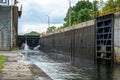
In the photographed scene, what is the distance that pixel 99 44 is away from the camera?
35.2m

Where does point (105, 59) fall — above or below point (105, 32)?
below

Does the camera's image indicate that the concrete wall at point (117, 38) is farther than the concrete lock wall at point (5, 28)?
No

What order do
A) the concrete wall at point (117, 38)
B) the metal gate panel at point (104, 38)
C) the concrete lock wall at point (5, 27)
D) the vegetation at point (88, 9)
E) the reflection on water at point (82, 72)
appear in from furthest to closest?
the vegetation at point (88, 9) < the concrete lock wall at point (5, 27) < the metal gate panel at point (104, 38) < the concrete wall at point (117, 38) < the reflection on water at point (82, 72)

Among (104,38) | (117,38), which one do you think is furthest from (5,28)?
(117,38)

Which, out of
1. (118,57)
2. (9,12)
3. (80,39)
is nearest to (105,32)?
(118,57)

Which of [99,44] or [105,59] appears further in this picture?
[99,44]

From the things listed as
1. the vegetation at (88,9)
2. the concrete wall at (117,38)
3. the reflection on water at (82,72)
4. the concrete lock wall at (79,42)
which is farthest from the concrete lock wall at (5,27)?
the concrete wall at (117,38)

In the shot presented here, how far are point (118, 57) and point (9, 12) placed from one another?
2186cm

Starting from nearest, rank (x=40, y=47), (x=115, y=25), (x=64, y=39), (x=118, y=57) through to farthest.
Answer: (x=118, y=57) → (x=115, y=25) → (x=64, y=39) → (x=40, y=47)

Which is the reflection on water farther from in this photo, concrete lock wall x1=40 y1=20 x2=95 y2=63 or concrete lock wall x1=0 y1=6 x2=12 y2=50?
concrete lock wall x1=0 y1=6 x2=12 y2=50

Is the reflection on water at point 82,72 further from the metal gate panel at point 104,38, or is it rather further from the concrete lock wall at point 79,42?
the concrete lock wall at point 79,42

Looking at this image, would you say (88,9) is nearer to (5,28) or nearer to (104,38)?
(5,28)

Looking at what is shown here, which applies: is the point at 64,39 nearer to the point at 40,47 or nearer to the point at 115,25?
the point at 115,25

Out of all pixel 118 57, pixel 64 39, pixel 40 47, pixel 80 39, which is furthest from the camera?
pixel 40 47
